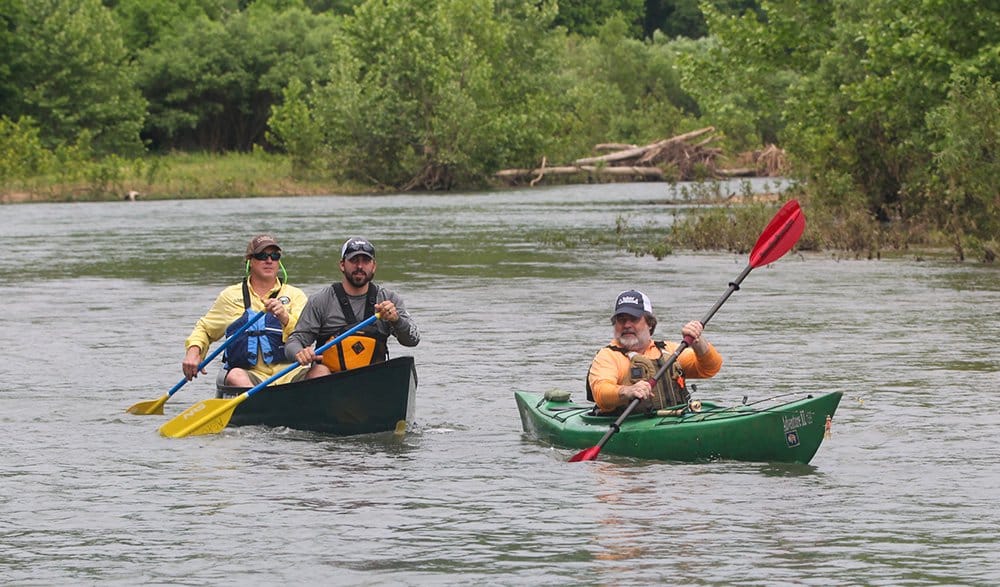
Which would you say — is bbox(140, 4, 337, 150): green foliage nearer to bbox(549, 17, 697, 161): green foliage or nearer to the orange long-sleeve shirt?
bbox(549, 17, 697, 161): green foliage

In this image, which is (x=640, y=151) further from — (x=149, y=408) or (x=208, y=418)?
(x=208, y=418)

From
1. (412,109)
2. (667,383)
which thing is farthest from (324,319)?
(412,109)

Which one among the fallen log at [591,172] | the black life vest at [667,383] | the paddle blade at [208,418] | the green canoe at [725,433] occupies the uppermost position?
the fallen log at [591,172]

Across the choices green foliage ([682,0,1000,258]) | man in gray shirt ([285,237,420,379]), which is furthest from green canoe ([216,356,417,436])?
green foliage ([682,0,1000,258])

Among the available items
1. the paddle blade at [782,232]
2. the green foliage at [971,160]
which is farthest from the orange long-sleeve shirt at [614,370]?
the green foliage at [971,160]

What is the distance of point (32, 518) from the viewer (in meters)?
9.43

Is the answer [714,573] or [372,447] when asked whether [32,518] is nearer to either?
[372,447]

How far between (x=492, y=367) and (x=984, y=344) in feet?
14.7

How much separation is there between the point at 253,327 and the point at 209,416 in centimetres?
65

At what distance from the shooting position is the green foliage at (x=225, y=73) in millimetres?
69625

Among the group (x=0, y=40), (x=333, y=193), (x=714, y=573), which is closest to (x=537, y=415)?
(x=714, y=573)

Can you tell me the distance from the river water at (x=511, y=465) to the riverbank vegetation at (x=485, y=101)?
3.96 meters

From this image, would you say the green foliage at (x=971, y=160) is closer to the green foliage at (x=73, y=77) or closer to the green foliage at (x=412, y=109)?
the green foliage at (x=412, y=109)

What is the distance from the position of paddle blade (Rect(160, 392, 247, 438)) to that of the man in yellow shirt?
21cm
